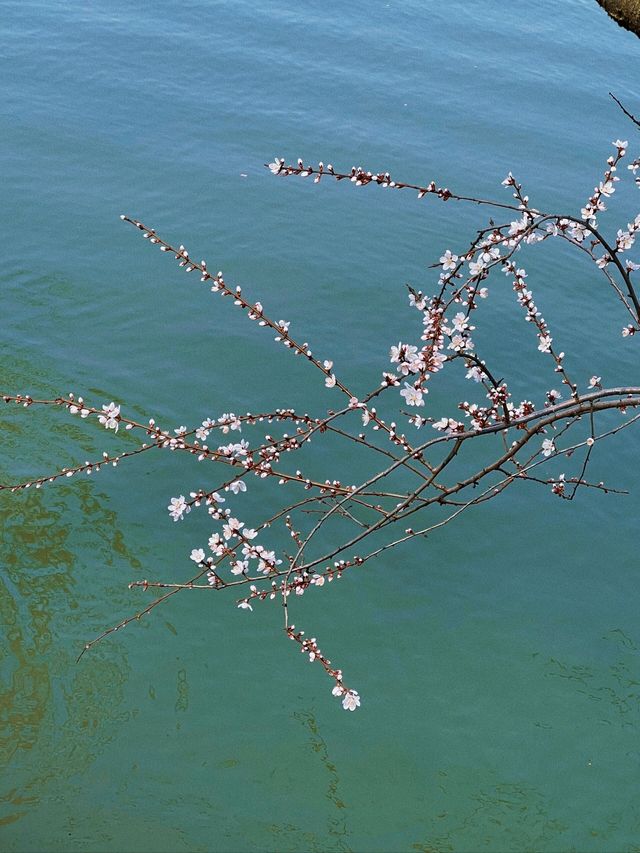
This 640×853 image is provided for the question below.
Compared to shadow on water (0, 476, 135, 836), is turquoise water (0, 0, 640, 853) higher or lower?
higher

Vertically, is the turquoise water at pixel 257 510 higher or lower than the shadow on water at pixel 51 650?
higher

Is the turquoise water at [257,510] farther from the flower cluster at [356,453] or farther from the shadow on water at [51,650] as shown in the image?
the flower cluster at [356,453]

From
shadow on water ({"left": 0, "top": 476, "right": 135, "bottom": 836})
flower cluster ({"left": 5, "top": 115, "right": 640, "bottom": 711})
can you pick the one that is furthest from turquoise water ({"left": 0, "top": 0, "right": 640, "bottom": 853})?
flower cluster ({"left": 5, "top": 115, "right": 640, "bottom": 711})

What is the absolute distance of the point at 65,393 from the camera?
6773 millimetres

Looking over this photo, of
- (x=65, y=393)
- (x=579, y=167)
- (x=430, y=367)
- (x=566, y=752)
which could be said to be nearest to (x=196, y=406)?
(x=65, y=393)

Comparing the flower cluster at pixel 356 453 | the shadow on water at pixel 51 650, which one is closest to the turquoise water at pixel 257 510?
the shadow on water at pixel 51 650

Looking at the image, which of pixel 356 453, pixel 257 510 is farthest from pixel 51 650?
pixel 356 453

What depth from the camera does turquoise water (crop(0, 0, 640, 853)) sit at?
14.9ft

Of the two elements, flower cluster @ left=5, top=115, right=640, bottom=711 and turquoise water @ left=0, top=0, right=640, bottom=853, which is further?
turquoise water @ left=0, top=0, right=640, bottom=853

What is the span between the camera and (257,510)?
236 inches

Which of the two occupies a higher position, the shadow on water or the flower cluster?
the flower cluster

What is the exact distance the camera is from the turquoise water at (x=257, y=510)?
4.54 meters

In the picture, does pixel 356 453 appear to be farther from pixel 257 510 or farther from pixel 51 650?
pixel 51 650

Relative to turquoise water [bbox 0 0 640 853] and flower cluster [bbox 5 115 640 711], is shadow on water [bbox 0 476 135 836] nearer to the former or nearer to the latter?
turquoise water [bbox 0 0 640 853]
